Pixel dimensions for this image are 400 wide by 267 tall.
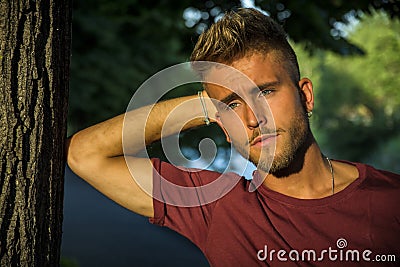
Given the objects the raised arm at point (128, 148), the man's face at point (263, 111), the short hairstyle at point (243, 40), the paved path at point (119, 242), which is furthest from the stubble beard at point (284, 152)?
the paved path at point (119, 242)

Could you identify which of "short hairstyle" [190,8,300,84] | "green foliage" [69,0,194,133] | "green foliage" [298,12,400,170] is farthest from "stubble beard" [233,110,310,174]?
"green foliage" [298,12,400,170]

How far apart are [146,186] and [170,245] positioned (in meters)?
10.1

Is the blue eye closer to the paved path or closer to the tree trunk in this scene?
the tree trunk

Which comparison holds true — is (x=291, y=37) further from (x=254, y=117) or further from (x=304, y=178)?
(x=254, y=117)

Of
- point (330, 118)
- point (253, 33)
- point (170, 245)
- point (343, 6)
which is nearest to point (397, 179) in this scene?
point (253, 33)

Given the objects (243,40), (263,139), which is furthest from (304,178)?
(243,40)

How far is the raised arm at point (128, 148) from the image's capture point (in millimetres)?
2559

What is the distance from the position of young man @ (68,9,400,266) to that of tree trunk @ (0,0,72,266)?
0.25 metres

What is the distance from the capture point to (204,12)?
5426mm

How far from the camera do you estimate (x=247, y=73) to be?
2479mm

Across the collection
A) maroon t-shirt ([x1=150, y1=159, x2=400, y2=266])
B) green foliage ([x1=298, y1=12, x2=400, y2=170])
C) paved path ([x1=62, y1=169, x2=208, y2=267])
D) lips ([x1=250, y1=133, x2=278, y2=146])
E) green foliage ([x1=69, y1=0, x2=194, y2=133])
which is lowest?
green foliage ([x1=298, y1=12, x2=400, y2=170])

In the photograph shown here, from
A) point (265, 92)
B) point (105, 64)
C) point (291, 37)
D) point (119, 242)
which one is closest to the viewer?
point (265, 92)

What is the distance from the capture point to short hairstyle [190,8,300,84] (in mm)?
2496

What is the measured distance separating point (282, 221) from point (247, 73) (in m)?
0.61
